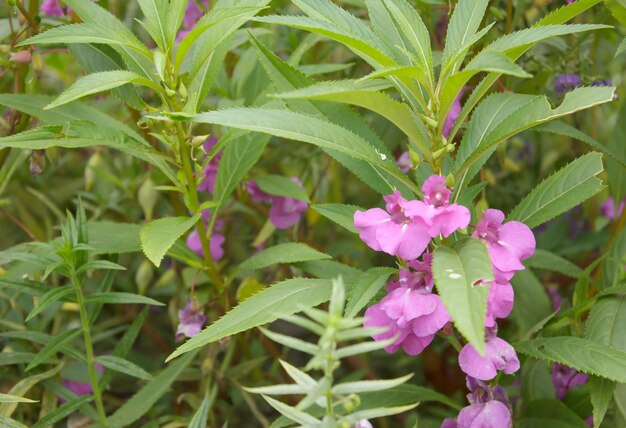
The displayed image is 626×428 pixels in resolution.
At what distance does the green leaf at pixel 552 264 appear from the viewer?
142 centimetres

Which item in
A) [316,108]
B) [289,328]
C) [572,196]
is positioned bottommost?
[289,328]

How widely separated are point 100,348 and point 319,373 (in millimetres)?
587

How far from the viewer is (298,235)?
1.73 m

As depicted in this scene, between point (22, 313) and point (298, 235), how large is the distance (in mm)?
594

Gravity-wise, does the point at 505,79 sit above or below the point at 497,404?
→ above

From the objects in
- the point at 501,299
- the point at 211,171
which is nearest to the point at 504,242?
the point at 501,299

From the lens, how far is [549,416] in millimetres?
1240

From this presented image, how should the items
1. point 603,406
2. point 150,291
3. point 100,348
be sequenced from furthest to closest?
1. point 100,348
2. point 150,291
3. point 603,406

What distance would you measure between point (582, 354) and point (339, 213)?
1.23ft

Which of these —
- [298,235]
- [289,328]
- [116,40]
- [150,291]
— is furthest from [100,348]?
[116,40]

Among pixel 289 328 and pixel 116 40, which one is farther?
pixel 289 328

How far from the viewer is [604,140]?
2.06 meters

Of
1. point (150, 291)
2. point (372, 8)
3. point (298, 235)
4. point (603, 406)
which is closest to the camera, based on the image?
point (603, 406)

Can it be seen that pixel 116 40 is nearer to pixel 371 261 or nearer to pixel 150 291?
pixel 150 291
